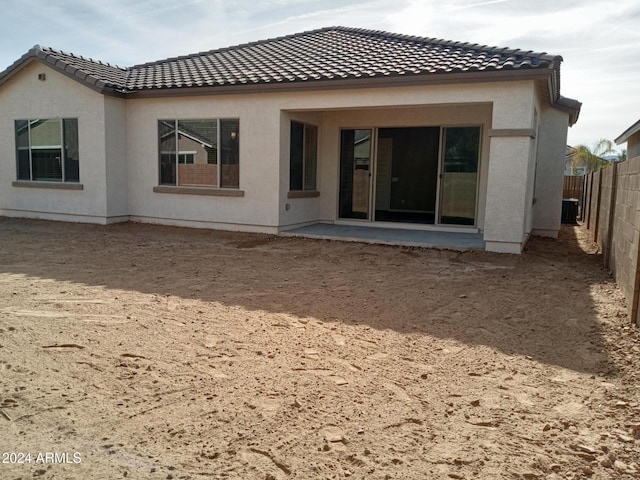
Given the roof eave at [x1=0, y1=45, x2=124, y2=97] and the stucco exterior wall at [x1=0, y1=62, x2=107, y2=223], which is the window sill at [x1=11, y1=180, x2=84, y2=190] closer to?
the stucco exterior wall at [x1=0, y1=62, x2=107, y2=223]

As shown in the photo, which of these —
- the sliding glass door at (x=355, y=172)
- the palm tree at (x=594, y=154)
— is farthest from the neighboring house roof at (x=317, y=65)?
the palm tree at (x=594, y=154)

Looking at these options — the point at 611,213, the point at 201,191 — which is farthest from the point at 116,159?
the point at 611,213

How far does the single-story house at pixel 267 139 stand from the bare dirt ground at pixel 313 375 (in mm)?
4176

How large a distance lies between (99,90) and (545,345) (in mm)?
11359

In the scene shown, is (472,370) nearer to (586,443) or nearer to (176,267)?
(586,443)

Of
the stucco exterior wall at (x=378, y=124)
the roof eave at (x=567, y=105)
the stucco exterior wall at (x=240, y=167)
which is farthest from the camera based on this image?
the roof eave at (x=567, y=105)

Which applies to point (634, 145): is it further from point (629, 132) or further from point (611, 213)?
point (611, 213)

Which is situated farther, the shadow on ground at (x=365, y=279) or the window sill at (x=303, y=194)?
the window sill at (x=303, y=194)

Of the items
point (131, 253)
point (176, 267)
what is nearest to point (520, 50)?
point (176, 267)

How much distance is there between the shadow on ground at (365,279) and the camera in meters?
5.13

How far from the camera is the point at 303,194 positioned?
1218 centimetres

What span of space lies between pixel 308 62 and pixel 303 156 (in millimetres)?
2251

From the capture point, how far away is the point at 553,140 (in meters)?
12.7

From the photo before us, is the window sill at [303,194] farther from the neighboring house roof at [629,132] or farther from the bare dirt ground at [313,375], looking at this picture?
the neighboring house roof at [629,132]
